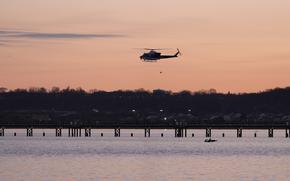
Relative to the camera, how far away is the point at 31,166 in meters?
110

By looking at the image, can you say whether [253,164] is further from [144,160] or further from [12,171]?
[12,171]

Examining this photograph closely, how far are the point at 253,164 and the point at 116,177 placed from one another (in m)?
29.6

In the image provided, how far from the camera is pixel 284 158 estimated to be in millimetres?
136500

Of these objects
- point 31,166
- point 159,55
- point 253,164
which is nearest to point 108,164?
point 31,166

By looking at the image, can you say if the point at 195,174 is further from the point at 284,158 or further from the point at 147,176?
the point at 284,158

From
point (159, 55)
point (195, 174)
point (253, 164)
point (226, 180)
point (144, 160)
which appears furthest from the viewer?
point (159, 55)

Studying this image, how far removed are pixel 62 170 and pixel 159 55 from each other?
58.5 meters

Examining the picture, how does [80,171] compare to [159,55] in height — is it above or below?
below

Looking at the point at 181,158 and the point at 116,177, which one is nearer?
the point at 116,177

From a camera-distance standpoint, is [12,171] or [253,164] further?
[253,164]

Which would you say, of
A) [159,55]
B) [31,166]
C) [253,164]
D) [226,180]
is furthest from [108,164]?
[159,55]

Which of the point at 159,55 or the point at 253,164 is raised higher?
the point at 159,55

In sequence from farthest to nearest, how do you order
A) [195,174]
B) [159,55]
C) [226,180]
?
[159,55], [195,174], [226,180]

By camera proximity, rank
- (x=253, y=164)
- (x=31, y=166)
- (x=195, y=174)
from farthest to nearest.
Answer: (x=253, y=164) → (x=31, y=166) → (x=195, y=174)
